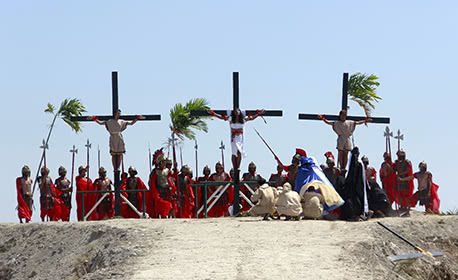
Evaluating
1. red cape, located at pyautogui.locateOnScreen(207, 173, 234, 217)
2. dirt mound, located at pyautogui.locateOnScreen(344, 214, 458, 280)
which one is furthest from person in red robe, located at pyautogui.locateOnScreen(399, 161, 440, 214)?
red cape, located at pyautogui.locateOnScreen(207, 173, 234, 217)

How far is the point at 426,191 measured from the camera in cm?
2595

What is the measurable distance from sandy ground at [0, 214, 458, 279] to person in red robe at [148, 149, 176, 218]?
9.45 ft

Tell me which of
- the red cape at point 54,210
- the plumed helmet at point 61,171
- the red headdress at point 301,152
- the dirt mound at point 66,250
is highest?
the red headdress at point 301,152

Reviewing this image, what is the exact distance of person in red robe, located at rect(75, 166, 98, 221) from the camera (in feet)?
81.0

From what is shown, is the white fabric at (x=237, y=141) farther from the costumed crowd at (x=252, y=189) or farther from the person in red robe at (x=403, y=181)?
the person in red robe at (x=403, y=181)

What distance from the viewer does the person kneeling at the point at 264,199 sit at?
66.4ft

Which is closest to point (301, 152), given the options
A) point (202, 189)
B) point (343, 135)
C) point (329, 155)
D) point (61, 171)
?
point (343, 135)

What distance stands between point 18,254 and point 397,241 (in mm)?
9445

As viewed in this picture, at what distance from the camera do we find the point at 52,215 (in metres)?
25.5

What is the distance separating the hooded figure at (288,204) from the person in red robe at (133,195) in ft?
18.5

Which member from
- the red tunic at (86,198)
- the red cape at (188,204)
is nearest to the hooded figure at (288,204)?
the red cape at (188,204)

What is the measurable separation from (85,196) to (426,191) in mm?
9678

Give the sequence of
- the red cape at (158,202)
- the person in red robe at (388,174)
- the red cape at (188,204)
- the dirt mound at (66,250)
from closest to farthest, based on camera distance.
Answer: the dirt mound at (66,250) < the red cape at (158,202) < the red cape at (188,204) < the person in red robe at (388,174)

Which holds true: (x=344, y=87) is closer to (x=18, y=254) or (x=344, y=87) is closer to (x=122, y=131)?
(x=122, y=131)
